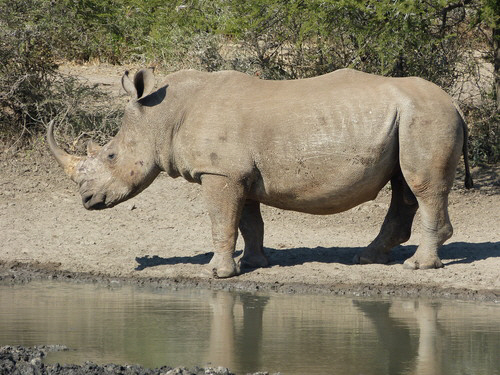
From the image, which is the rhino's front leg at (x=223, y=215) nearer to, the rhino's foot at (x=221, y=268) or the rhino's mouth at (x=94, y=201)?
the rhino's foot at (x=221, y=268)

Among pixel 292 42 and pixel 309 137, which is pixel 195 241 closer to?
pixel 309 137

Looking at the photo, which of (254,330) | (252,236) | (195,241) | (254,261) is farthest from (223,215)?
(254,330)

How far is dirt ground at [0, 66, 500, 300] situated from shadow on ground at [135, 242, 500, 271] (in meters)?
Answer: 0.01

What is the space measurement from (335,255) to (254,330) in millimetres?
3145

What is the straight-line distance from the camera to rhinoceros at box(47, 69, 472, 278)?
A: 1005 centimetres

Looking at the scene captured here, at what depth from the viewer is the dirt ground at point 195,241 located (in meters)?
10.3

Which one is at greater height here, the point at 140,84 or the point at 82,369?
the point at 140,84

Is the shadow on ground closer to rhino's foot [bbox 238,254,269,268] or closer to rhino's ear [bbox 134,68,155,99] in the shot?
rhino's foot [bbox 238,254,269,268]

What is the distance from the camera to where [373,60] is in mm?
14250

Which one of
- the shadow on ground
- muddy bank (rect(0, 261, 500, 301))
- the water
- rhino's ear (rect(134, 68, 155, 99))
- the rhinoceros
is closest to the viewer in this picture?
the water

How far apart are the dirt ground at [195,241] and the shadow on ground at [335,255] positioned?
1 centimetres

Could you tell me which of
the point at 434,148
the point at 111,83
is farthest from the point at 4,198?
the point at 434,148

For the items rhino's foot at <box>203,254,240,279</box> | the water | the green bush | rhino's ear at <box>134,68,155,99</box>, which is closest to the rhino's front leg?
rhino's foot at <box>203,254,240,279</box>

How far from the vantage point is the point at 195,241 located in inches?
473
